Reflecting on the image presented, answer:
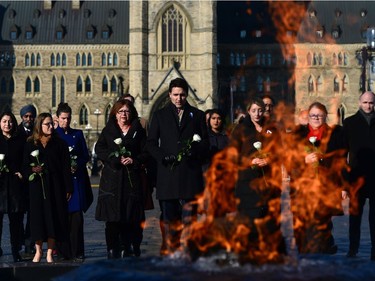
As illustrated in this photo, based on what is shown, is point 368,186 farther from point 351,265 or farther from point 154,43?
point 154,43

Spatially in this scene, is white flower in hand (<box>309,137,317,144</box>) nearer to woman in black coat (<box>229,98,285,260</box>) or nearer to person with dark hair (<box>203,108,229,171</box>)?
woman in black coat (<box>229,98,285,260</box>)

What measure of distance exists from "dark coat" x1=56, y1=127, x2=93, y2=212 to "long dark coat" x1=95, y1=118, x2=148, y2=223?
51.6 inches

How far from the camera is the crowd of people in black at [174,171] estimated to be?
894 centimetres

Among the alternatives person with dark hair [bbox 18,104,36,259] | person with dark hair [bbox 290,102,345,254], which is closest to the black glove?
person with dark hair [bbox 290,102,345,254]

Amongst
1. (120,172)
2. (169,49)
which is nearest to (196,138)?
(120,172)

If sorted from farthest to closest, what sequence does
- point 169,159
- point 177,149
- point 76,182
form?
point 76,182 < point 177,149 < point 169,159

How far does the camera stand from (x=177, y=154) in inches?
365

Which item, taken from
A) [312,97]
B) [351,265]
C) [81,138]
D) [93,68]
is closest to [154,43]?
[93,68]

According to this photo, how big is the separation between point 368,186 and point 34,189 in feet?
13.2

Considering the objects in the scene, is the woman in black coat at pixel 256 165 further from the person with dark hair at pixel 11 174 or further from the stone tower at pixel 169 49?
the stone tower at pixel 169 49

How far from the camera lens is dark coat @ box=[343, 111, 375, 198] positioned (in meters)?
10.8

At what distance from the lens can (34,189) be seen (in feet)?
34.1

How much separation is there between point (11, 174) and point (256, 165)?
377 cm

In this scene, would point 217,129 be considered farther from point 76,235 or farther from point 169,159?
point 169,159
